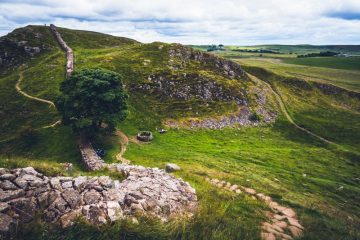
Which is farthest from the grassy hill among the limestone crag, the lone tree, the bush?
the lone tree

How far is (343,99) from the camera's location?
105438mm

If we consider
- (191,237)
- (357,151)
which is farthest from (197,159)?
(357,151)

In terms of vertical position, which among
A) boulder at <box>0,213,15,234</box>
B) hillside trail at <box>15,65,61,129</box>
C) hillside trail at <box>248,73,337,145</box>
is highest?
boulder at <box>0,213,15,234</box>

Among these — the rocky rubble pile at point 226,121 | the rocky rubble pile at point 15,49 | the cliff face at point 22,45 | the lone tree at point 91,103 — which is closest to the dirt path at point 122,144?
the lone tree at point 91,103

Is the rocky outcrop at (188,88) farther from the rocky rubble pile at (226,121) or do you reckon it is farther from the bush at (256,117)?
the bush at (256,117)

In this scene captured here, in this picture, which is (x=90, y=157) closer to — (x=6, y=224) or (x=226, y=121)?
(x=6, y=224)

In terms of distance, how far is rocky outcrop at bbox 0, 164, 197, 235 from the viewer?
16.2 metres

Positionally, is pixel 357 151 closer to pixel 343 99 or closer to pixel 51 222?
pixel 343 99

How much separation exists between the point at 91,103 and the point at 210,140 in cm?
2454

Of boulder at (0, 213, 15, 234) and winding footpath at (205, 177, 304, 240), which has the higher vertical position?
boulder at (0, 213, 15, 234)

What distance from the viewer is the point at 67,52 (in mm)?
109125

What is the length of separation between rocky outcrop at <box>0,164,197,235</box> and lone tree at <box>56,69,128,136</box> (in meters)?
29.3

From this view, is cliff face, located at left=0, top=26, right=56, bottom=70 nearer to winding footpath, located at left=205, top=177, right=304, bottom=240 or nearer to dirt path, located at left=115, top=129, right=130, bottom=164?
dirt path, located at left=115, top=129, right=130, bottom=164

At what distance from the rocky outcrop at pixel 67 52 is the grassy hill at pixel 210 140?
2.66 m
